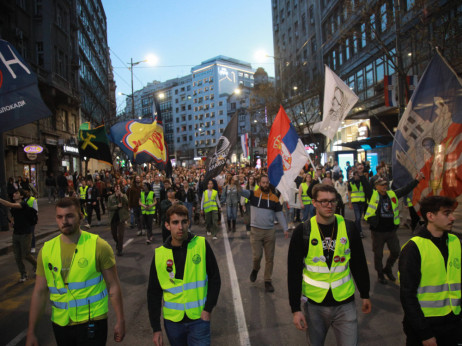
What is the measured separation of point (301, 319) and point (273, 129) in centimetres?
461

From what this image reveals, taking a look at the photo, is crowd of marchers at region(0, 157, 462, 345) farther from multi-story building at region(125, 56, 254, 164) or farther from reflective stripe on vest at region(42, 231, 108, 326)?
multi-story building at region(125, 56, 254, 164)

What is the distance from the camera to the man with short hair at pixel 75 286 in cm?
263

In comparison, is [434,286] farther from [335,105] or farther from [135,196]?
[135,196]

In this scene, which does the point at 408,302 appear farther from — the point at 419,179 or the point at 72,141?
the point at 72,141

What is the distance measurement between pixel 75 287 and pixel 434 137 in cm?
532

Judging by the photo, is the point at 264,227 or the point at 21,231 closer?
the point at 264,227

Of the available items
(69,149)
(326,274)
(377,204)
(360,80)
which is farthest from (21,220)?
(360,80)

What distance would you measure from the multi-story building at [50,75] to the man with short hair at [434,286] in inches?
685

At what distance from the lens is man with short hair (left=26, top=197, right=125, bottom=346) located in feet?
8.62

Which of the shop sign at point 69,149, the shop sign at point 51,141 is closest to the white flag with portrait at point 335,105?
the shop sign at point 51,141

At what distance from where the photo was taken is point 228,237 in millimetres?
10242

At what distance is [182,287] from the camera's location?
2711 millimetres

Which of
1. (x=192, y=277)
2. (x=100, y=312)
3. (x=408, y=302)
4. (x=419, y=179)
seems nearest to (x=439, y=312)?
(x=408, y=302)

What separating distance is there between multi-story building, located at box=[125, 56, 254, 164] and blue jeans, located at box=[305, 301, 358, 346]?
94.7 meters
